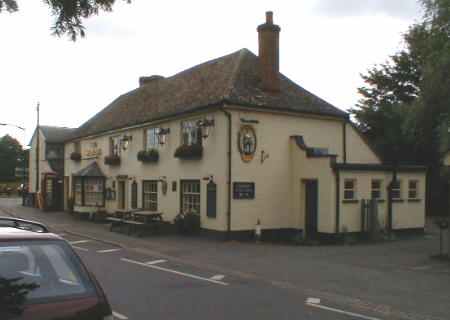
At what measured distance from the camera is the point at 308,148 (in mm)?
21234

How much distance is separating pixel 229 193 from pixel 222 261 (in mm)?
5197

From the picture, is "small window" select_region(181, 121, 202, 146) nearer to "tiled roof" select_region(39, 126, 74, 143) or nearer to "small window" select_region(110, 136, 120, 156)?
"small window" select_region(110, 136, 120, 156)

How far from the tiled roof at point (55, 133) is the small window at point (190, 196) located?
20.1m

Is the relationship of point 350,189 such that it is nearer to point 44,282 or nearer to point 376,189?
point 376,189

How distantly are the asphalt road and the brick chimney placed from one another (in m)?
10.4

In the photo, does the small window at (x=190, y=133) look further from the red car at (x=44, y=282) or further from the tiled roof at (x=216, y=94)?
the red car at (x=44, y=282)

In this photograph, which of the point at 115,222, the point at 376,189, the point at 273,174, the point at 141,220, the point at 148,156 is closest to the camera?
Result: the point at 273,174

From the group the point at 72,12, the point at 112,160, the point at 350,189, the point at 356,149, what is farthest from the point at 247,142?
the point at 72,12

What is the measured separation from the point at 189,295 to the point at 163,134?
14549 mm

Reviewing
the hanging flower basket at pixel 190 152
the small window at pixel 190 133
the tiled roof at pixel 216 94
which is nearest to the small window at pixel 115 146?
the tiled roof at pixel 216 94

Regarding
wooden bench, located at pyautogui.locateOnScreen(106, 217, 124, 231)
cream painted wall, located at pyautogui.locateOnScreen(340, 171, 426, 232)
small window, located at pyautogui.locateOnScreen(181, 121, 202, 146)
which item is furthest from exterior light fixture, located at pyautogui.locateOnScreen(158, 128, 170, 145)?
cream painted wall, located at pyautogui.locateOnScreen(340, 171, 426, 232)

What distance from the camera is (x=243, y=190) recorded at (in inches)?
795

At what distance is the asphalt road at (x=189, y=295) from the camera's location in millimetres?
8430

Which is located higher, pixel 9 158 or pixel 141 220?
pixel 9 158
